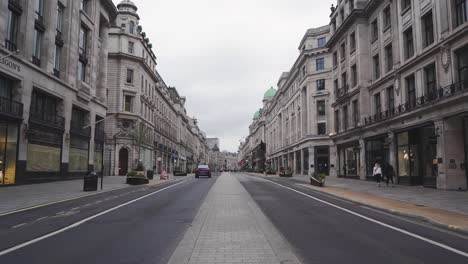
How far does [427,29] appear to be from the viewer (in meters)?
25.3

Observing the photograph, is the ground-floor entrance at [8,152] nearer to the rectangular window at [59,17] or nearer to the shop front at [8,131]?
the shop front at [8,131]

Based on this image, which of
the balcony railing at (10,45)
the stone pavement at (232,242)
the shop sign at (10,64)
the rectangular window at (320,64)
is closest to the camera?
the stone pavement at (232,242)

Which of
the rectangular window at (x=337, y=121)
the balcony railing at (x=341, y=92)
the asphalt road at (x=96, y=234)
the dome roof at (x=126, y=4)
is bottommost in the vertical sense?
the asphalt road at (x=96, y=234)

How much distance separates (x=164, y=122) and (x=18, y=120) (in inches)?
2127

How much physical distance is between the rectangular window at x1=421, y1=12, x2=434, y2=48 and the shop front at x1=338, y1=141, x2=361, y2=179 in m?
13.9

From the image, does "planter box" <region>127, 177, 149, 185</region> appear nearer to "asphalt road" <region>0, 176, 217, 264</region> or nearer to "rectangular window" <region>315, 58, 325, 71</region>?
"asphalt road" <region>0, 176, 217, 264</region>

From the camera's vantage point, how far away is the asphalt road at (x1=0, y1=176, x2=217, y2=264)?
20.6ft

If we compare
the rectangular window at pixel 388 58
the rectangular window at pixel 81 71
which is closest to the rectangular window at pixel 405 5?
the rectangular window at pixel 388 58

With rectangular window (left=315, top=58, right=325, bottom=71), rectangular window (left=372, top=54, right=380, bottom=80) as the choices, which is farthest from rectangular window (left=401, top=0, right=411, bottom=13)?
rectangular window (left=315, top=58, right=325, bottom=71)

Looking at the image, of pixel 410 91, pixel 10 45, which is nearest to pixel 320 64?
pixel 410 91

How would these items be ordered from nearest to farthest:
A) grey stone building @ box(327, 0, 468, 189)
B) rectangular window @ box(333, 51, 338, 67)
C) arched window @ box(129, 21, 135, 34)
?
1. grey stone building @ box(327, 0, 468, 189)
2. rectangular window @ box(333, 51, 338, 67)
3. arched window @ box(129, 21, 135, 34)

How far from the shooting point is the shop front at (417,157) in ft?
79.5

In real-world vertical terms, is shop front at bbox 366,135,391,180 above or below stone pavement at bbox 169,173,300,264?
above

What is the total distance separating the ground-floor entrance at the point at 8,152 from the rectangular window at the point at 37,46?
6.53 m
